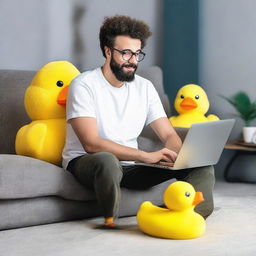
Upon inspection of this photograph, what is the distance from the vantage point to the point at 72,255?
7.70ft

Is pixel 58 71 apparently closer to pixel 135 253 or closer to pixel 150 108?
pixel 150 108

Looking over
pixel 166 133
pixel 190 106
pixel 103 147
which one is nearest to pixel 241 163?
pixel 190 106

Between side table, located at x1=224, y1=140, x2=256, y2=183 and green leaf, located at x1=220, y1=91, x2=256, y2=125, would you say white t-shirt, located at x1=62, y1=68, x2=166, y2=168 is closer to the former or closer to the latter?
green leaf, located at x1=220, y1=91, x2=256, y2=125

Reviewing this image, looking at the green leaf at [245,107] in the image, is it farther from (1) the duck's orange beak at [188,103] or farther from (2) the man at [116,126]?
(2) the man at [116,126]

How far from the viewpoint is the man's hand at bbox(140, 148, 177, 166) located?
9.21ft

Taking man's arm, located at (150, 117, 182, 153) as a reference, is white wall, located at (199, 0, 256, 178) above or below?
above

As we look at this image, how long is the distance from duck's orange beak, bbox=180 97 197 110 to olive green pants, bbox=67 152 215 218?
100 centimetres

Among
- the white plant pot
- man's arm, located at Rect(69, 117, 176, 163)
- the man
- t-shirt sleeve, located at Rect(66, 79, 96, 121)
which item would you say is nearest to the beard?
the man

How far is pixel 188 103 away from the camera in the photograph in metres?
3.95

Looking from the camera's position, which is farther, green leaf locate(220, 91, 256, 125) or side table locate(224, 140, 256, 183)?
side table locate(224, 140, 256, 183)

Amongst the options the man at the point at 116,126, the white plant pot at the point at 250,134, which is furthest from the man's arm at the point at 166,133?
the white plant pot at the point at 250,134

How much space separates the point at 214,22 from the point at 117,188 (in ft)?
6.73

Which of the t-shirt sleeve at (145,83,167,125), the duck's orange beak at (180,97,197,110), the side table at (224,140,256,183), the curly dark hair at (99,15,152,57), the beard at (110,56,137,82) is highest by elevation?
the curly dark hair at (99,15,152,57)

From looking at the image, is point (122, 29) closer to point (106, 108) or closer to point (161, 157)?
point (106, 108)
